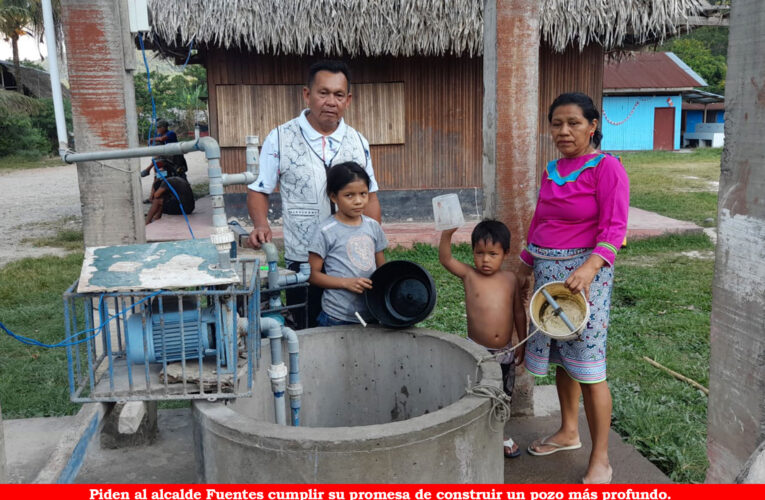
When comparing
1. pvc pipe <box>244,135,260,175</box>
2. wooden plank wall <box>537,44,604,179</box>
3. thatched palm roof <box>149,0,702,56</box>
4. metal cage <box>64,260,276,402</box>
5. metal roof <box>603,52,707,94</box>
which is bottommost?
metal cage <box>64,260,276,402</box>

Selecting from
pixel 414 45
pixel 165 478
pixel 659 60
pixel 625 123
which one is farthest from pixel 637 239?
pixel 659 60

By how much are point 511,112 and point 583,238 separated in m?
0.81

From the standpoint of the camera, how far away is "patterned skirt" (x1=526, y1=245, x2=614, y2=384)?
9.30 feet

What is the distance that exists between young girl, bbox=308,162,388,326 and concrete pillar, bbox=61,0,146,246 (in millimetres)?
962

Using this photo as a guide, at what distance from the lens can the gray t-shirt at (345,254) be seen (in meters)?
3.18

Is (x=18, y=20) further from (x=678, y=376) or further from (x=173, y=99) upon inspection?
(x=678, y=376)

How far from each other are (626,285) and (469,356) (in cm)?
415

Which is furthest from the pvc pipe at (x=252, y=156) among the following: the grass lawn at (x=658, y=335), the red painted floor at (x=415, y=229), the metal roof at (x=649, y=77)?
the metal roof at (x=649, y=77)

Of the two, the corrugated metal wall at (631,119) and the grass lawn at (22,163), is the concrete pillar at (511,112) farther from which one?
the grass lawn at (22,163)

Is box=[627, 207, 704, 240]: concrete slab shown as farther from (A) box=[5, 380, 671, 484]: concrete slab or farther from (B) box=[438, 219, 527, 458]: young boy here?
(B) box=[438, 219, 527, 458]: young boy

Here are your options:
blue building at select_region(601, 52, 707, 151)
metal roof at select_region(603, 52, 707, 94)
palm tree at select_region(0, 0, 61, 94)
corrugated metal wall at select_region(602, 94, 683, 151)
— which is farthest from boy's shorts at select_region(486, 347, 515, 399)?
palm tree at select_region(0, 0, 61, 94)

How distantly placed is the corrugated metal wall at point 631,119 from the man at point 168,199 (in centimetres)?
1830

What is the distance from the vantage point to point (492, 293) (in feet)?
10.4

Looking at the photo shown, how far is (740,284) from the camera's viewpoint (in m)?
2.28
